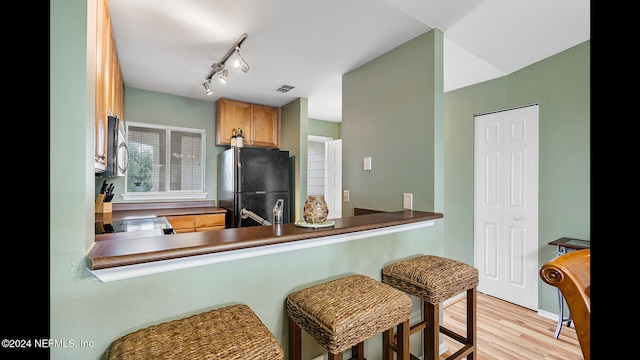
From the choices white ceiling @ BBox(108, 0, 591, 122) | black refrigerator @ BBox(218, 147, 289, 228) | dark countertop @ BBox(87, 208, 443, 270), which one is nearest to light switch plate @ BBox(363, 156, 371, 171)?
white ceiling @ BBox(108, 0, 591, 122)

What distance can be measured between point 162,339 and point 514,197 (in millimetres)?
3049

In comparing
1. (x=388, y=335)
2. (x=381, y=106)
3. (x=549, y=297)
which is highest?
(x=381, y=106)

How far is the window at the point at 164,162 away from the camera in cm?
339

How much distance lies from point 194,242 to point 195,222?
7.41 ft

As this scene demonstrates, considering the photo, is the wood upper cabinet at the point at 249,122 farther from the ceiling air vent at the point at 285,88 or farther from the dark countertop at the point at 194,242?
the dark countertop at the point at 194,242

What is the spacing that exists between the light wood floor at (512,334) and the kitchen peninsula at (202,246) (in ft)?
4.28

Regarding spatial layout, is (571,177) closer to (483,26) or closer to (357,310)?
(483,26)

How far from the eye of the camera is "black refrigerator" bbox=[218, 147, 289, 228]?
327cm

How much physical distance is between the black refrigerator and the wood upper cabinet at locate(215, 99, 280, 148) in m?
0.36

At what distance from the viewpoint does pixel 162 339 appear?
920 millimetres

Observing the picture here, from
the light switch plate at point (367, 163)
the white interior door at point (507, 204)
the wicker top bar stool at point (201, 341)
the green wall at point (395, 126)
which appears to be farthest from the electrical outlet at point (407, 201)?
the wicker top bar stool at point (201, 341)

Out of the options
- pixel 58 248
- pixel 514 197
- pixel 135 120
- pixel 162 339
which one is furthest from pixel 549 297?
pixel 135 120
